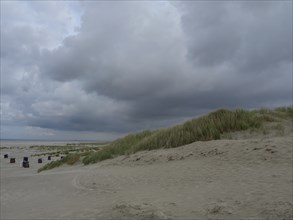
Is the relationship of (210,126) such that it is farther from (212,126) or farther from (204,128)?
(204,128)

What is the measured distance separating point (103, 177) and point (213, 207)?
6.26 meters

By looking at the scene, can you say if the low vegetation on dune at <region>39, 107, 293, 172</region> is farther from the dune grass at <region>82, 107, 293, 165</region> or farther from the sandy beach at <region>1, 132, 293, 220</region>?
the sandy beach at <region>1, 132, 293, 220</region>

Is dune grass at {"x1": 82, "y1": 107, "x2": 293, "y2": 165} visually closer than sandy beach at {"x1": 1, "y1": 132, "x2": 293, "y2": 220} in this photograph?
No

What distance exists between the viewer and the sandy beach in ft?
22.3

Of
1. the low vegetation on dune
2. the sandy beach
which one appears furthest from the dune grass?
the sandy beach

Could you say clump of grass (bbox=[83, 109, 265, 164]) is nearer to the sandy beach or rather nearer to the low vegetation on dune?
the low vegetation on dune

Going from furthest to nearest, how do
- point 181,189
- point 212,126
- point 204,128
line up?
1. point 204,128
2. point 212,126
3. point 181,189

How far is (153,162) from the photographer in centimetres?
1391

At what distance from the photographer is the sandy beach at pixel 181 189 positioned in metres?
6.79

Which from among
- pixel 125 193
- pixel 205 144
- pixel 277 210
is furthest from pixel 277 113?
pixel 277 210

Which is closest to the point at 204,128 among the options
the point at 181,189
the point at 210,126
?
the point at 210,126

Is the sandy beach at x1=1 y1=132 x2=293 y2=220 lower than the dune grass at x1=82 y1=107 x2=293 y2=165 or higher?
lower

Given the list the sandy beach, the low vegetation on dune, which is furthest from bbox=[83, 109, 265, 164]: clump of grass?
the sandy beach

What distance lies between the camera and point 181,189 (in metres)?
8.96
